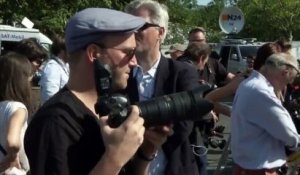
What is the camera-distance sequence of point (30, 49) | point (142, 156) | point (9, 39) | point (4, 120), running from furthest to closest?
point (9, 39) < point (30, 49) < point (4, 120) < point (142, 156)

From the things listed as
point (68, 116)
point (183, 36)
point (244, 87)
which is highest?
point (68, 116)

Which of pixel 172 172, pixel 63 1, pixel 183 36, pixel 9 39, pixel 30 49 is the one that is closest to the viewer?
pixel 172 172

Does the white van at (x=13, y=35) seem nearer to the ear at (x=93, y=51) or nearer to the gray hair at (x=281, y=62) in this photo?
the gray hair at (x=281, y=62)

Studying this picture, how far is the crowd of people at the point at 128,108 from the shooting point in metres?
2.43

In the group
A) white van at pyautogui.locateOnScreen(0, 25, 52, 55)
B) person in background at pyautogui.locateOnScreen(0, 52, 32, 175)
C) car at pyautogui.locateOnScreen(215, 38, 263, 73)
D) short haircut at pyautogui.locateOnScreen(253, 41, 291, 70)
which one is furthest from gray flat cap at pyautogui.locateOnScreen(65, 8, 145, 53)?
car at pyautogui.locateOnScreen(215, 38, 263, 73)

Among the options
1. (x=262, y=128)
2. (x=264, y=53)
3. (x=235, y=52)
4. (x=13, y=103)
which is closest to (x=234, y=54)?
(x=235, y=52)

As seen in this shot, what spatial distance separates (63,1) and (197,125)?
22.7 meters

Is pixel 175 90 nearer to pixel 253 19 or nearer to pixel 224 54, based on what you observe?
pixel 224 54

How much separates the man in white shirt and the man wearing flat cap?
2.55 metres

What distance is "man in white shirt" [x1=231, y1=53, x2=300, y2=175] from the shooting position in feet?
16.6

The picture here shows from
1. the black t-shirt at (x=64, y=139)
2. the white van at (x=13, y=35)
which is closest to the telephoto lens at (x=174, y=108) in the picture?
the black t-shirt at (x=64, y=139)

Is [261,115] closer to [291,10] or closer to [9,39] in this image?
[9,39]

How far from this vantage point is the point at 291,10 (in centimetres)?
5331

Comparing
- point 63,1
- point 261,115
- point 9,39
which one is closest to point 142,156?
point 261,115
